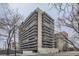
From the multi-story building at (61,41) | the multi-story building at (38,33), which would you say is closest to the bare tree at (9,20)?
the multi-story building at (38,33)

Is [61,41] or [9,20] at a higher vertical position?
[9,20]

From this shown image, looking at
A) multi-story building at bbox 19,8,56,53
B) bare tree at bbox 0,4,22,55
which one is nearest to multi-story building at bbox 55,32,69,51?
multi-story building at bbox 19,8,56,53

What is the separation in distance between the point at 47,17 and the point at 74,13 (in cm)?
29

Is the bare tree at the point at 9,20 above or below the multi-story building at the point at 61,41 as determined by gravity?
above

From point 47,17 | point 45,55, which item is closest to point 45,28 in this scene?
point 47,17

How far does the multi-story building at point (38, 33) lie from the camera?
2.30 m

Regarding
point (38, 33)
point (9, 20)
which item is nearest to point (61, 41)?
point (38, 33)

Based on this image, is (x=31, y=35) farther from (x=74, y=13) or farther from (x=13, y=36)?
(x=74, y=13)

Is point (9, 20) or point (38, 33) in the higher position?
point (9, 20)

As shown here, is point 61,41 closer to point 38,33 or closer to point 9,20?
point 38,33

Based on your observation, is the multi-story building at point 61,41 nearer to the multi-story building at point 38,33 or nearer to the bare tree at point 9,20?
the multi-story building at point 38,33

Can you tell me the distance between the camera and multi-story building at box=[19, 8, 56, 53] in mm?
2299

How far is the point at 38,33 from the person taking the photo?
2.30 meters

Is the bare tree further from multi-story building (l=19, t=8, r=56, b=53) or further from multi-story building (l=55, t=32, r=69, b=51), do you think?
multi-story building (l=55, t=32, r=69, b=51)
